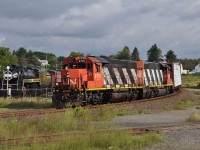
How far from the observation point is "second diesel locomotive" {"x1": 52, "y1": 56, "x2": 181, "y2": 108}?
22.1 metres

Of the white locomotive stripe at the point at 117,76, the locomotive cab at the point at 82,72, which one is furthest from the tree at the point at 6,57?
the locomotive cab at the point at 82,72

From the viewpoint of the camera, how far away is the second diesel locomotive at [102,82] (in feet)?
72.5

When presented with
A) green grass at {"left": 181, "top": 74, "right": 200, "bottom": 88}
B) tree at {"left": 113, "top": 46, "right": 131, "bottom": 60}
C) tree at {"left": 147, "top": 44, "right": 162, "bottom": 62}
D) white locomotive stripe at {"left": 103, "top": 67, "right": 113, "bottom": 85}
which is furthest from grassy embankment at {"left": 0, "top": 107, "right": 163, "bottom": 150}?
tree at {"left": 147, "top": 44, "right": 162, "bottom": 62}

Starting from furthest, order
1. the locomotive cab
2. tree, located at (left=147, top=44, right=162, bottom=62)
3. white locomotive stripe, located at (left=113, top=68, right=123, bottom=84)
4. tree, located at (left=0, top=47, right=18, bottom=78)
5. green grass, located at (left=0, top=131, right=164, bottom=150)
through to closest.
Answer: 1. tree, located at (left=147, top=44, right=162, bottom=62)
2. tree, located at (left=0, top=47, right=18, bottom=78)
3. white locomotive stripe, located at (left=113, top=68, right=123, bottom=84)
4. the locomotive cab
5. green grass, located at (left=0, top=131, right=164, bottom=150)

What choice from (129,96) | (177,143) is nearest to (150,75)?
(129,96)

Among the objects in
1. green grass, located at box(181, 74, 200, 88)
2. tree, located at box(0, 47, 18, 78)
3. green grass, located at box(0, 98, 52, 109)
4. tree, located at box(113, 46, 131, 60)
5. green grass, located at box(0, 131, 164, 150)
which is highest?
tree, located at box(113, 46, 131, 60)

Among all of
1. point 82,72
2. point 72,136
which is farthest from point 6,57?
point 72,136

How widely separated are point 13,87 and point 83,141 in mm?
26995

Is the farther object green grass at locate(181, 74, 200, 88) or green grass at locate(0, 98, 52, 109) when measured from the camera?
green grass at locate(181, 74, 200, 88)

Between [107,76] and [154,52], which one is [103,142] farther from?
[154,52]

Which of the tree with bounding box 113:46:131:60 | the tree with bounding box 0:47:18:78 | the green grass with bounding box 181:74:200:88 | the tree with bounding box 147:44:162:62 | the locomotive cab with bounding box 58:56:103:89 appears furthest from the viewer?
the tree with bounding box 147:44:162:62

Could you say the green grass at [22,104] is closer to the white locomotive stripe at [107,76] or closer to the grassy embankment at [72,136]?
the white locomotive stripe at [107,76]

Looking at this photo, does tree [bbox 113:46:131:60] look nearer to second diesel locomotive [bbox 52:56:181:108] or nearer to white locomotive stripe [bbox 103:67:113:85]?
second diesel locomotive [bbox 52:56:181:108]

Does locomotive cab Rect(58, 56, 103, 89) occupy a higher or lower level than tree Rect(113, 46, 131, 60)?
lower
